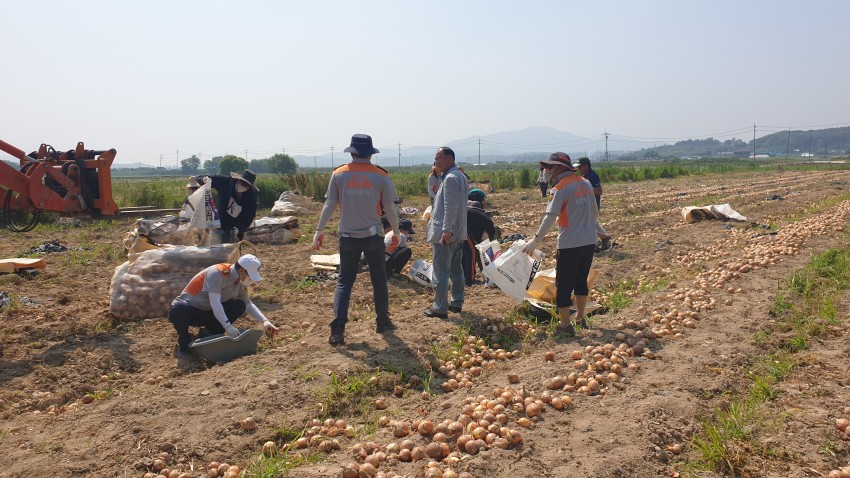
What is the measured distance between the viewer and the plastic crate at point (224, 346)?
16.8ft

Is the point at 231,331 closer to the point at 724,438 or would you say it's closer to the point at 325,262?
the point at 325,262

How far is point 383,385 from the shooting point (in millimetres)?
4527

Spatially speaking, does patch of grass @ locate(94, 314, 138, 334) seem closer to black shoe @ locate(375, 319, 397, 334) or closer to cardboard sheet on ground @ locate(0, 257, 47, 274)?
black shoe @ locate(375, 319, 397, 334)

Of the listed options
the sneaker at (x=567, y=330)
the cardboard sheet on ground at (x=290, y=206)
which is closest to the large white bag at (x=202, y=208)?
the sneaker at (x=567, y=330)

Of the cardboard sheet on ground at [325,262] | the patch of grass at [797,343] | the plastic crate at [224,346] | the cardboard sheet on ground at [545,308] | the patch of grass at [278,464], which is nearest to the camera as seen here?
the patch of grass at [278,464]

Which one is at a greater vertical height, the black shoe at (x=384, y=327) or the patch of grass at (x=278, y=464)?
the black shoe at (x=384, y=327)

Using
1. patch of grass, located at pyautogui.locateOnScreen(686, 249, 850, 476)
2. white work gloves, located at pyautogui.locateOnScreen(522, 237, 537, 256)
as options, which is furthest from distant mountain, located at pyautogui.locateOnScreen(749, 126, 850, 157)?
white work gloves, located at pyautogui.locateOnScreen(522, 237, 537, 256)

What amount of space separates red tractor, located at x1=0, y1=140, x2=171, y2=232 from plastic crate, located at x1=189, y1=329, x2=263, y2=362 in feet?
7.88

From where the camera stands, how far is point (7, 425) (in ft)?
13.3

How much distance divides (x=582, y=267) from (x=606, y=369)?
3.65ft

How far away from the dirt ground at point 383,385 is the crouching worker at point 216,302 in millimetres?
309

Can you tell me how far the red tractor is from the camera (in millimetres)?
6188

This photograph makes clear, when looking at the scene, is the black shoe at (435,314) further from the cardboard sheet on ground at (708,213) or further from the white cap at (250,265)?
the cardboard sheet on ground at (708,213)

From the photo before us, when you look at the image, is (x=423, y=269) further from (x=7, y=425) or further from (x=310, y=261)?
(x=7, y=425)
